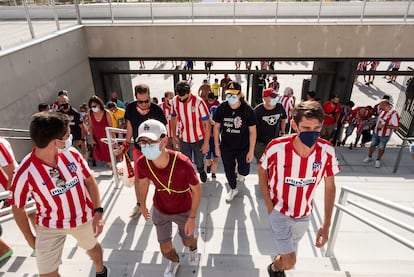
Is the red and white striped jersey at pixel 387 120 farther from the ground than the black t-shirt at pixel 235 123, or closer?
closer

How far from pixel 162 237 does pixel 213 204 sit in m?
1.61

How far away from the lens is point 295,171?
2.54 metres

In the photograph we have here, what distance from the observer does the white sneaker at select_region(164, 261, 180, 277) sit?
8.97ft

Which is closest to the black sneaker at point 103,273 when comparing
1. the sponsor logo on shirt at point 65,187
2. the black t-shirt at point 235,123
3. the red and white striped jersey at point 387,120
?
the sponsor logo on shirt at point 65,187

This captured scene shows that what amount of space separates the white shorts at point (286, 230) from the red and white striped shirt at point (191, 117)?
2.02 m

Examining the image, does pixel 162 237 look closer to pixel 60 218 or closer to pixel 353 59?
pixel 60 218

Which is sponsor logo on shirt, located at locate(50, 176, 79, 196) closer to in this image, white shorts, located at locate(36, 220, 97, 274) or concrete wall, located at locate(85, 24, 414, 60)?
white shorts, located at locate(36, 220, 97, 274)

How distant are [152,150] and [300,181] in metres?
1.27

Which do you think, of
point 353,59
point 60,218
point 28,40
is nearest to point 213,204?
point 60,218

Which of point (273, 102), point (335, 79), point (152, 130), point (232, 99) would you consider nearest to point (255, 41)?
point (335, 79)

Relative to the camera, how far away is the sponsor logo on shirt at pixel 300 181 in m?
2.56

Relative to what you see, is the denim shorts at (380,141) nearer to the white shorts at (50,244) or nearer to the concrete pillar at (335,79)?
the concrete pillar at (335,79)

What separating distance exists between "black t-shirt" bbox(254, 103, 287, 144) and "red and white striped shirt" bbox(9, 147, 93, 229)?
8.73 feet

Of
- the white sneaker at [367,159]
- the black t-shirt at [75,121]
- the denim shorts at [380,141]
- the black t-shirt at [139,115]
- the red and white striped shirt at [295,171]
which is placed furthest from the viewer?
the white sneaker at [367,159]
